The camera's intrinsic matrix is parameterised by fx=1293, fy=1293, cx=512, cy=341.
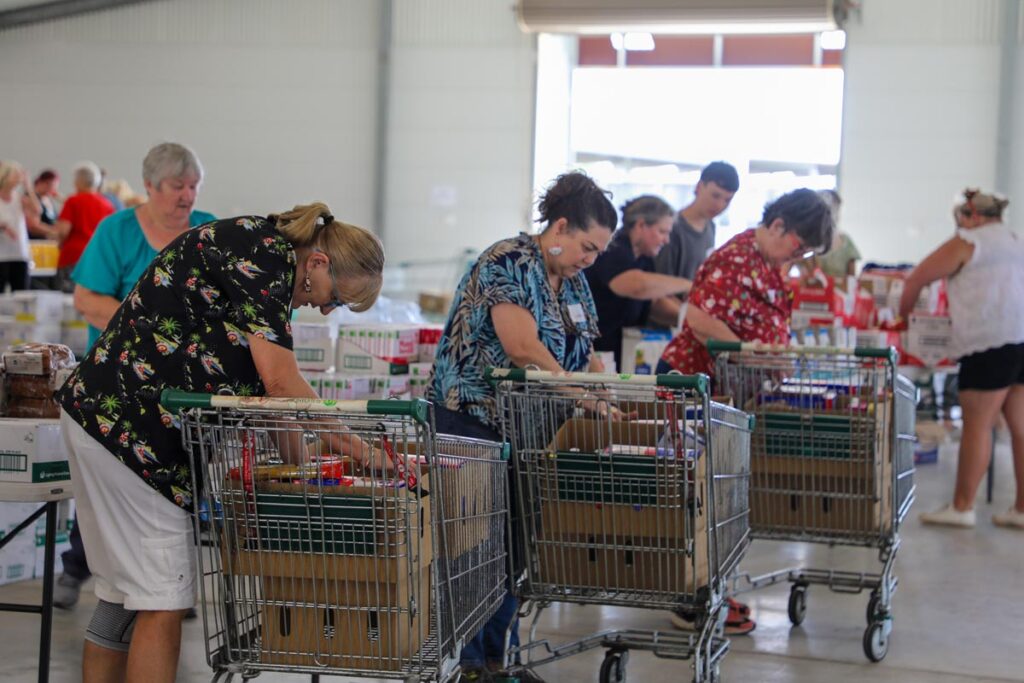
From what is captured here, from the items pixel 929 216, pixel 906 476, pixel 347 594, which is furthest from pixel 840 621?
pixel 929 216

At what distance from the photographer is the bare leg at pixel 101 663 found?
2992 millimetres

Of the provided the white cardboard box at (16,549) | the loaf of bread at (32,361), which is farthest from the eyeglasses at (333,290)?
the white cardboard box at (16,549)

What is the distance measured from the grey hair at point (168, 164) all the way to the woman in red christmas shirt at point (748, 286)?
1.88m

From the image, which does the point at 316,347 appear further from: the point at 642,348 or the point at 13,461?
the point at 13,461

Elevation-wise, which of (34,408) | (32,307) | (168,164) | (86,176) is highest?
(86,176)

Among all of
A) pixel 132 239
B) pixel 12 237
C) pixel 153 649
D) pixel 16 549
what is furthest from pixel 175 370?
pixel 12 237

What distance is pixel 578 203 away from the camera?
3.68 m

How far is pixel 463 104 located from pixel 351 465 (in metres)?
12.4

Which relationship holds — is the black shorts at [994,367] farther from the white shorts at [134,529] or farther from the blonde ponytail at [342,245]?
the white shorts at [134,529]

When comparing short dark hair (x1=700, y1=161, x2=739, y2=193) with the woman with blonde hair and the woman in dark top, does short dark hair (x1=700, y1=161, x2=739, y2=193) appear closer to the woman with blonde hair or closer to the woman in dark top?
the woman in dark top

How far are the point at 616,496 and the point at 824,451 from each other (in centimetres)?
126

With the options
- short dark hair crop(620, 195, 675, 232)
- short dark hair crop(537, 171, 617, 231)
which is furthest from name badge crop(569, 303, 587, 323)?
short dark hair crop(620, 195, 675, 232)

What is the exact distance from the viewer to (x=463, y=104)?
14828mm

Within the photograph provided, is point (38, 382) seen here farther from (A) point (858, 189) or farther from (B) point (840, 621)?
(A) point (858, 189)
